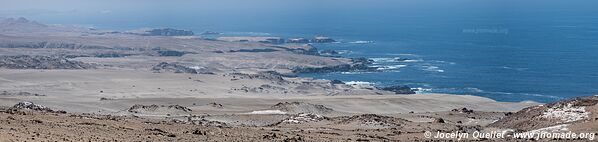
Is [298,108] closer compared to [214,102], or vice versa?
[298,108]

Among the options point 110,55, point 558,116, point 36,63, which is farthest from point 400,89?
point 110,55

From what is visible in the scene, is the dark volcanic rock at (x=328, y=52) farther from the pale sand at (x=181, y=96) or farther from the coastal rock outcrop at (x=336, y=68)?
the pale sand at (x=181, y=96)

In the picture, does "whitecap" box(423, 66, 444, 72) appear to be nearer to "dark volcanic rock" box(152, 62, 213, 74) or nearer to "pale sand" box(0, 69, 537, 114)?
"pale sand" box(0, 69, 537, 114)

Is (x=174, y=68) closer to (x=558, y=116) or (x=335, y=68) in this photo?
(x=335, y=68)

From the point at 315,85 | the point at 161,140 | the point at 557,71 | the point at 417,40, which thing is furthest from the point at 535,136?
the point at 417,40

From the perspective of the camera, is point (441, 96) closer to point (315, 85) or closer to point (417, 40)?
point (315, 85)

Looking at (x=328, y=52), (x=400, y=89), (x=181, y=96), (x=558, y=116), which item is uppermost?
(x=328, y=52)

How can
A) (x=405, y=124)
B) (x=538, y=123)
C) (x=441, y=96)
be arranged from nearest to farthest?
(x=538, y=123) < (x=405, y=124) < (x=441, y=96)

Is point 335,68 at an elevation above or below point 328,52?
below
